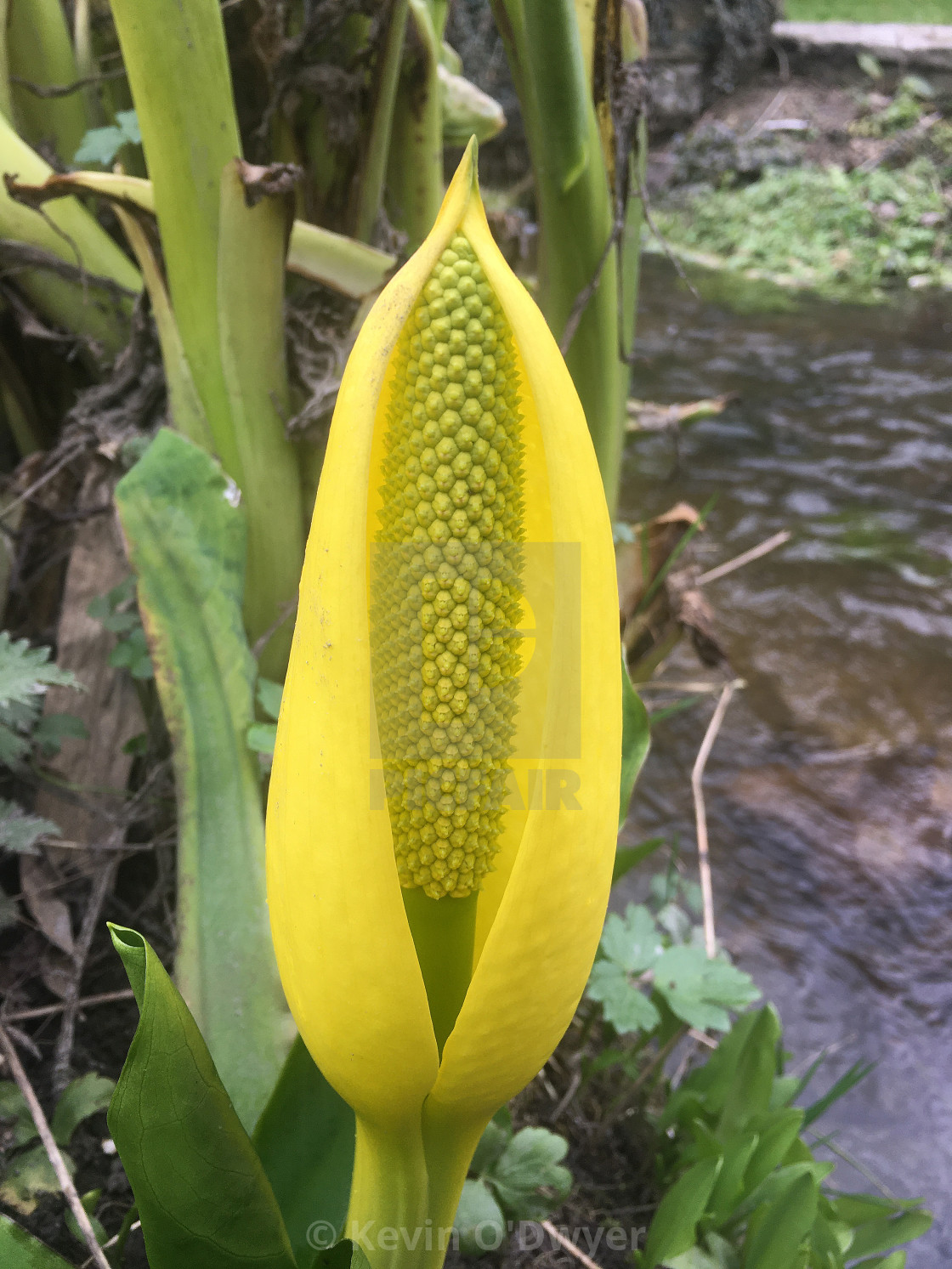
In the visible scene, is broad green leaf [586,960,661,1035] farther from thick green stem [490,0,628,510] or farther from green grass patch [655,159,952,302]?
green grass patch [655,159,952,302]

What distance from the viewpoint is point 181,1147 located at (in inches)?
16.3

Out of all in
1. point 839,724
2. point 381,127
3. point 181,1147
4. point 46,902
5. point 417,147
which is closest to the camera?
point 181,1147

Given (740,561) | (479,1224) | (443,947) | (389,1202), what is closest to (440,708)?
(443,947)

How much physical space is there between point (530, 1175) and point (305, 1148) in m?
0.29

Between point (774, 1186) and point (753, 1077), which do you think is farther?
point (753, 1077)

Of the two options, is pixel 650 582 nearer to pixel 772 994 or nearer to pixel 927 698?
pixel 772 994

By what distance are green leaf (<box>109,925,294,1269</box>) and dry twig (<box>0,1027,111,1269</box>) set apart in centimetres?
15

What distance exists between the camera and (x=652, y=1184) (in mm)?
920

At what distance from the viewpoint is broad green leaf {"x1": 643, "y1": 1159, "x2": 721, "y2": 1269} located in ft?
2.33

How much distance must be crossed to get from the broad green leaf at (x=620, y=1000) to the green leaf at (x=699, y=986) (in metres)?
0.02

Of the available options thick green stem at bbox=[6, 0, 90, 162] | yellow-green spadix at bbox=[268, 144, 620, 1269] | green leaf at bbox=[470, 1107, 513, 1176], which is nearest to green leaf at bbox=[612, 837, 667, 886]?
green leaf at bbox=[470, 1107, 513, 1176]

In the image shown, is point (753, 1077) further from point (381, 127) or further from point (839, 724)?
point (839, 724)

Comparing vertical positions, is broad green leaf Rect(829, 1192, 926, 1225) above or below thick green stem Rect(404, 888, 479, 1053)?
below

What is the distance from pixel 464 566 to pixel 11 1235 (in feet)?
1.23
